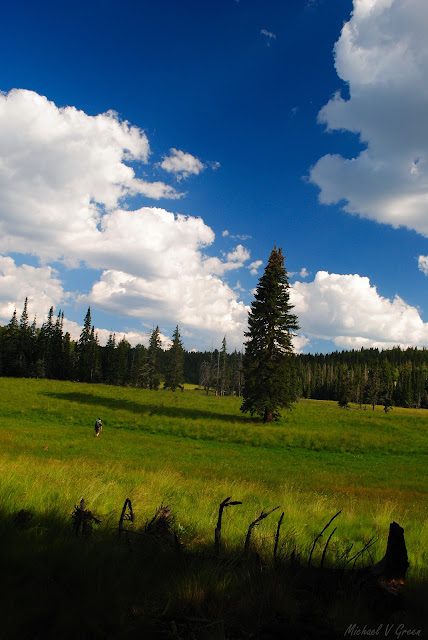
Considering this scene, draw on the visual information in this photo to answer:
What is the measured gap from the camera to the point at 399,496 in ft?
43.0

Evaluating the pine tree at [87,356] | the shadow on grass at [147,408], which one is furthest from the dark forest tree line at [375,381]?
the shadow on grass at [147,408]

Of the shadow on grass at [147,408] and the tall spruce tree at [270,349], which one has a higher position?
the tall spruce tree at [270,349]

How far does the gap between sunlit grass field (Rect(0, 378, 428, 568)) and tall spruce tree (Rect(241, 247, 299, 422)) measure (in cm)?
232

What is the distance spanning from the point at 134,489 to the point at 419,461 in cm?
2277

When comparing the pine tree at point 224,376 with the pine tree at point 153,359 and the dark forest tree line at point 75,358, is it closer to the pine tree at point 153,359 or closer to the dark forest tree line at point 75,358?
the dark forest tree line at point 75,358

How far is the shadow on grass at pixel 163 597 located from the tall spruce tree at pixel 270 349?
98.4ft

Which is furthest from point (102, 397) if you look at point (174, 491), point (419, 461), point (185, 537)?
point (185, 537)

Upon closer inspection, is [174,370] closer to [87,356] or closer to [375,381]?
[87,356]

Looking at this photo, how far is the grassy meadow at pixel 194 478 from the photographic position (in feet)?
9.82

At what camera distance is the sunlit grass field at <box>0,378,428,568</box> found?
540cm

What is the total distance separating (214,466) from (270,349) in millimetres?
18679

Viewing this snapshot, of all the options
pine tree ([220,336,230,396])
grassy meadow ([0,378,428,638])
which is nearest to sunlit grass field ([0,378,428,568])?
grassy meadow ([0,378,428,638])

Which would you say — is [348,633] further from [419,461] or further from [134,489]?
[419,461]

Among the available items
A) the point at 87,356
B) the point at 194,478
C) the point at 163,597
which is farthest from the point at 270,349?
the point at 87,356
